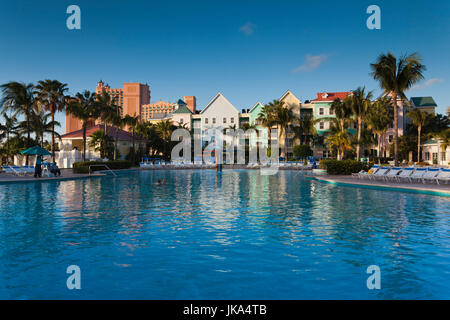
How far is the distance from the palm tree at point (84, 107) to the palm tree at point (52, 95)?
0.93 meters

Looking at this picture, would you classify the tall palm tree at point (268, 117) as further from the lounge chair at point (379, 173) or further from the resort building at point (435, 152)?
the lounge chair at point (379, 173)

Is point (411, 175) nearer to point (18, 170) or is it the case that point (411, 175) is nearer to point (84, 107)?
point (18, 170)

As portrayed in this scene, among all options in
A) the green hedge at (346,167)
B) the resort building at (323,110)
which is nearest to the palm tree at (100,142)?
the green hedge at (346,167)

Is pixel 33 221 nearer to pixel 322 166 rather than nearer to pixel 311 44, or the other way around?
pixel 322 166

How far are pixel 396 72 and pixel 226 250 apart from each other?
75.6ft

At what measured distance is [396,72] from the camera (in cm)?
2406

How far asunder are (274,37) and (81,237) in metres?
30.8

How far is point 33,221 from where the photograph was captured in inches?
386

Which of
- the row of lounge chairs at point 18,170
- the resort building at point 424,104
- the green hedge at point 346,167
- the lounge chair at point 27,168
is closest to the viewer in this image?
the green hedge at point 346,167

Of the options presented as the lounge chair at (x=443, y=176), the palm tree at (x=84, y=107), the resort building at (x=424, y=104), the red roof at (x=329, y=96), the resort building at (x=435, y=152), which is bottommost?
the lounge chair at (x=443, y=176)

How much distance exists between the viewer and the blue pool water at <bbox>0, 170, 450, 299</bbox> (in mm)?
5008

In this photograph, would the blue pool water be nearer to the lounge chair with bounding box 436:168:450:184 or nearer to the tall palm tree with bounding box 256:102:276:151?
the lounge chair with bounding box 436:168:450:184

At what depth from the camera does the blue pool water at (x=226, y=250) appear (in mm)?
5008

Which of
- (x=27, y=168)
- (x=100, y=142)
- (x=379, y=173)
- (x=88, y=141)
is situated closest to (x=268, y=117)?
(x=100, y=142)
